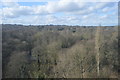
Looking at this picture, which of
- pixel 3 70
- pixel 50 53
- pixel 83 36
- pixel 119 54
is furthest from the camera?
pixel 83 36

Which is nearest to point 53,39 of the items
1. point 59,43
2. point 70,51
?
point 59,43

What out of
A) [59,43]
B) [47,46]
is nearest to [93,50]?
[59,43]

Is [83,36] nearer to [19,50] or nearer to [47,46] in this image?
[47,46]

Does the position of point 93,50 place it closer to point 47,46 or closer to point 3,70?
point 47,46

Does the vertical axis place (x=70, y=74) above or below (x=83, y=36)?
below

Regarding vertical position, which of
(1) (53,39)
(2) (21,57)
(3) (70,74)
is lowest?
(3) (70,74)

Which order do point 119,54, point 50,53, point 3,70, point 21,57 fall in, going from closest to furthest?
point 3,70 < point 21,57 < point 50,53 < point 119,54

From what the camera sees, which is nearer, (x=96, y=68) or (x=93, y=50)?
(x=96, y=68)
